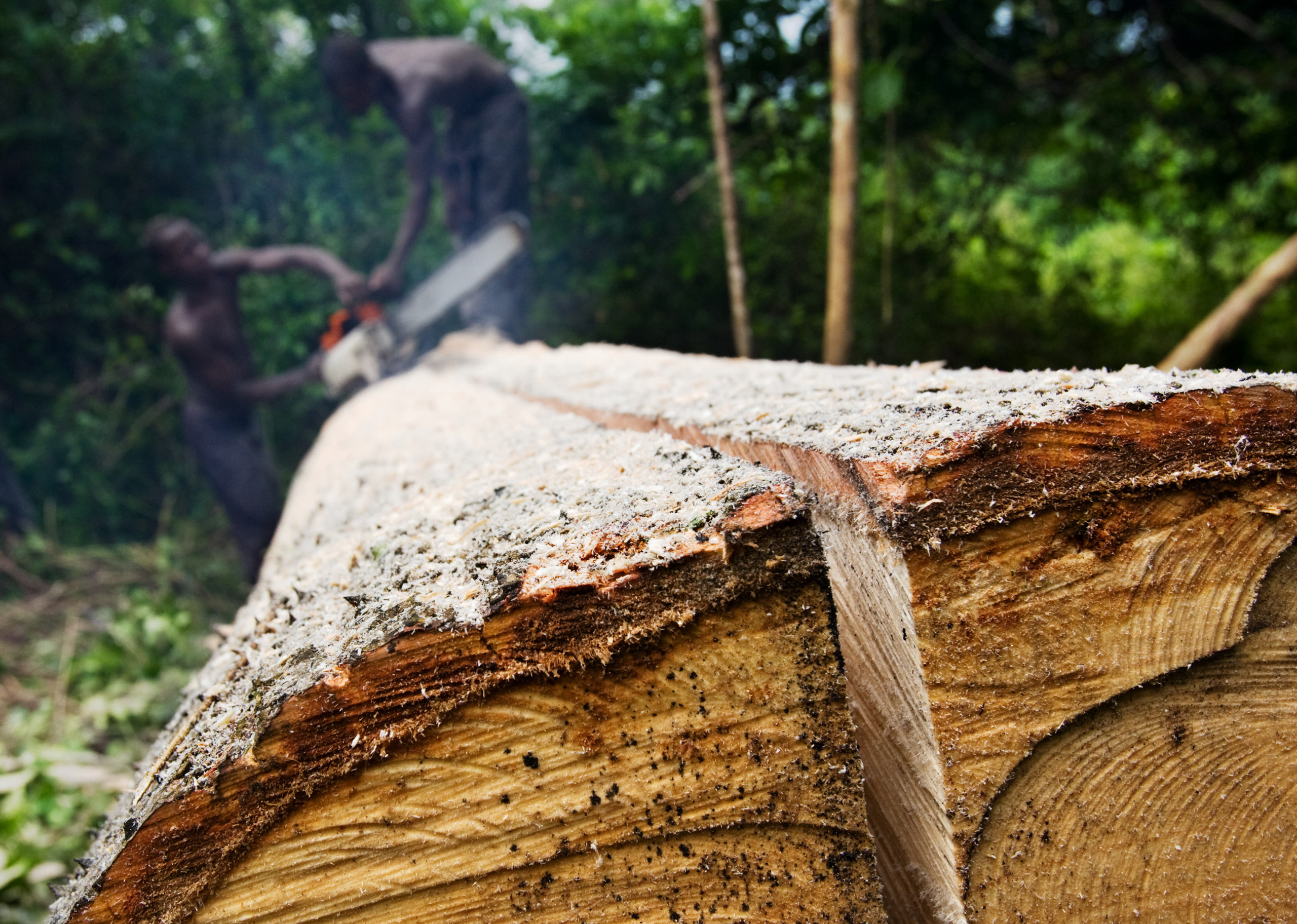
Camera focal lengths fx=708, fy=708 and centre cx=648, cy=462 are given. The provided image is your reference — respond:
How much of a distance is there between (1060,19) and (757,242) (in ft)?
8.99

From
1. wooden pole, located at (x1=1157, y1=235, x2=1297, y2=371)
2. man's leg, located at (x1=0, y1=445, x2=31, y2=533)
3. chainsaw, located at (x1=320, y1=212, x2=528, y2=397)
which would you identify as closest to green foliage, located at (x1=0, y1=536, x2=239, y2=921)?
man's leg, located at (x1=0, y1=445, x2=31, y2=533)

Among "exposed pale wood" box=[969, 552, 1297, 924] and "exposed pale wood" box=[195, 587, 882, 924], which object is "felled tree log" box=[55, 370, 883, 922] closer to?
"exposed pale wood" box=[195, 587, 882, 924]

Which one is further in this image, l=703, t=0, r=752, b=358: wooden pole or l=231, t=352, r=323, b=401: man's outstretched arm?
l=231, t=352, r=323, b=401: man's outstretched arm

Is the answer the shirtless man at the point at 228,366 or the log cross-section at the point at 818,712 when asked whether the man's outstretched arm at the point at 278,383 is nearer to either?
the shirtless man at the point at 228,366

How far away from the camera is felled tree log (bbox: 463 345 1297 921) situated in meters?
0.63

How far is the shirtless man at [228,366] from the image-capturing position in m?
4.47

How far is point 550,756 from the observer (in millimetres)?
629

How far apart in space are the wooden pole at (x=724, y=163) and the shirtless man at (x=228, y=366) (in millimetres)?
2225

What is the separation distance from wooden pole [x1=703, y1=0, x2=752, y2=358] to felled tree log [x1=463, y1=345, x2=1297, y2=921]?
3.64 m

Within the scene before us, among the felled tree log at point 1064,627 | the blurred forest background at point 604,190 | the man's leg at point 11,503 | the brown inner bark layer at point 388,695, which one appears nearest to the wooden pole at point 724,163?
the blurred forest background at point 604,190

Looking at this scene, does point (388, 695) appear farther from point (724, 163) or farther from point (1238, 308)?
point (1238, 308)

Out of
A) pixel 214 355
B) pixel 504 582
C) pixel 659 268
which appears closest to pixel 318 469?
pixel 504 582

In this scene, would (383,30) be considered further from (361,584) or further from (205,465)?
(361,584)

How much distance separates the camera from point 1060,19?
17.7ft
